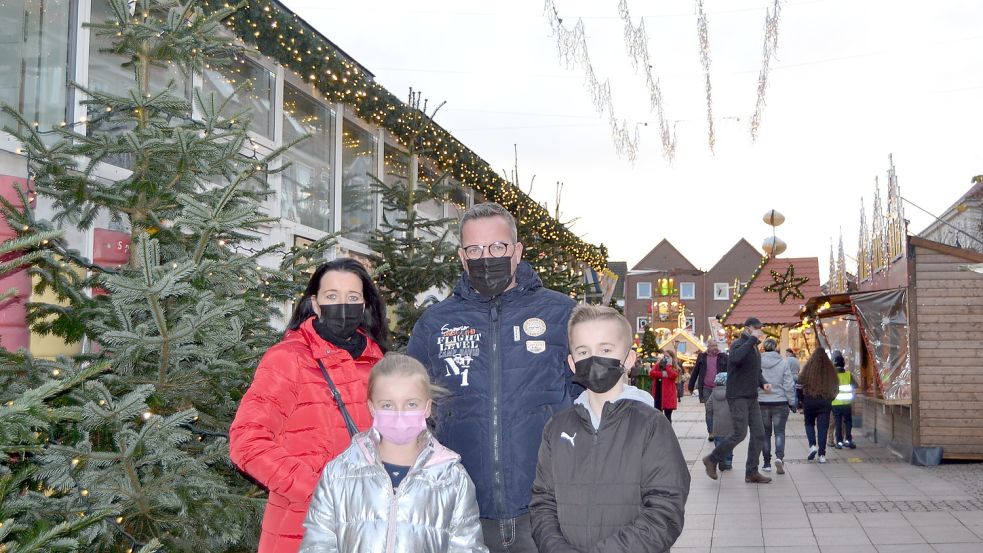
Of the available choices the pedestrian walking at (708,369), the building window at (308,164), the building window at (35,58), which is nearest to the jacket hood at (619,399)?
the building window at (35,58)

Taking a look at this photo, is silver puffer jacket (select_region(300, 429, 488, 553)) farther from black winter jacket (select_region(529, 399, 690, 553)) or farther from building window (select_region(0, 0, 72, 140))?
building window (select_region(0, 0, 72, 140))

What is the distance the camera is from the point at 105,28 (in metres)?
5.27

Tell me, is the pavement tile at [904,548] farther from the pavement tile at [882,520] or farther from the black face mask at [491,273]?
the black face mask at [491,273]

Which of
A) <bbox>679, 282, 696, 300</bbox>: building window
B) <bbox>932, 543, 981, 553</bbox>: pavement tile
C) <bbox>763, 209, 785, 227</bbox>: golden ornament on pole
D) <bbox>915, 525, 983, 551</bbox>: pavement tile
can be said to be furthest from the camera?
<bbox>679, 282, 696, 300</bbox>: building window

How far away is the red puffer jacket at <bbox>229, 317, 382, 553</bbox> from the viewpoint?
137 inches

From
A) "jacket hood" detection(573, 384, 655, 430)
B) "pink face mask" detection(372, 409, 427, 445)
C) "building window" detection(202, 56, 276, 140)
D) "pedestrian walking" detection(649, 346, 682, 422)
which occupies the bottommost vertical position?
"pedestrian walking" detection(649, 346, 682, 422)

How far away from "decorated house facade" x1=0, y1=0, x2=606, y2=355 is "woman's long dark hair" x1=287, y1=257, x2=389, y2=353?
1.65m

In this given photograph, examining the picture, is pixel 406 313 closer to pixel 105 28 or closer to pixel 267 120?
pixel 267 120

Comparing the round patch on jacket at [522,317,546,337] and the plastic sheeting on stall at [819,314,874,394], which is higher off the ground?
the round patch on jacket at [522,317,546,337]

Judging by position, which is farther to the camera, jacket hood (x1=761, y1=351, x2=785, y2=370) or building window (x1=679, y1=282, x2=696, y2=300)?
building window (x1=679, y1=282, x2=696, y2=300)

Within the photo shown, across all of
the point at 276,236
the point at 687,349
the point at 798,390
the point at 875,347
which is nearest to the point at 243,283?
the point at 276,236

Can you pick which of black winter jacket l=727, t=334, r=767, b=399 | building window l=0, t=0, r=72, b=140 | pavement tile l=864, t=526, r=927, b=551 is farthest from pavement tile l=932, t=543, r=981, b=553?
building window l=0, t=0, r=72, b=140

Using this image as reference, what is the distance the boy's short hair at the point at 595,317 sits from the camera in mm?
3625

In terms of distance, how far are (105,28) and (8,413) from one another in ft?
12.1
